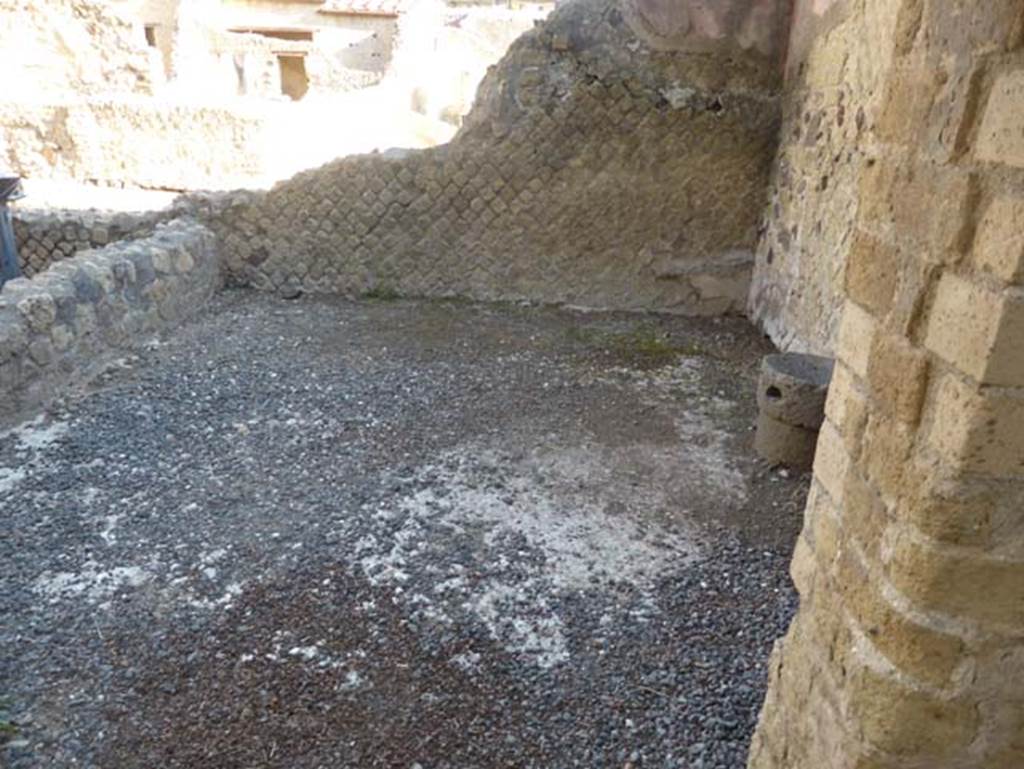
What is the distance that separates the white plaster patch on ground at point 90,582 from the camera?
2.52 m

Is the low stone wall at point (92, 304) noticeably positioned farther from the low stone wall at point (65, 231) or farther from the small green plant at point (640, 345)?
the small green plant at point (640, 345)

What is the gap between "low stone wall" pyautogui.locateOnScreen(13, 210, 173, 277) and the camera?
5926mm

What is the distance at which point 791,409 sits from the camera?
350cm

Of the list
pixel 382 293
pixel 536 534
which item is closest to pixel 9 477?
pixel 536 534

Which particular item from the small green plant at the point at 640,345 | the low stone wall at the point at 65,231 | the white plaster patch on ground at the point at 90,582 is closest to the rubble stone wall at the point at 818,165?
the small green plant at the point at 640,345

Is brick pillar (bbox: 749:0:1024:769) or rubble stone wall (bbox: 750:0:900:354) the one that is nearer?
brick pillar (bbox: 749:0:1024:769)

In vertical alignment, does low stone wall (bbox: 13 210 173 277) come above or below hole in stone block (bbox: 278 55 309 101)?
below

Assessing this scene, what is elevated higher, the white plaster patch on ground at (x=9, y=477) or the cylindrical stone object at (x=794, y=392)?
the cylindrical stone object at (x=794, y=392)

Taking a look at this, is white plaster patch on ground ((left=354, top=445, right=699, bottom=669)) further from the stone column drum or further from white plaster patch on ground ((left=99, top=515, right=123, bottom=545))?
white plaster patch on ground ((left=99, top=515, right=123, bottom=545))

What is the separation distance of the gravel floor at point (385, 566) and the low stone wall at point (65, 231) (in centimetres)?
187

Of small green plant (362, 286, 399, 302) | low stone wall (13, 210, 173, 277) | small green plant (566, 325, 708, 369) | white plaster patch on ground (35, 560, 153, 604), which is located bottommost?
small green plant (362, 286, 399, 302)

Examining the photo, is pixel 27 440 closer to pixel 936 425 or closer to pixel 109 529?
pixel 109 529

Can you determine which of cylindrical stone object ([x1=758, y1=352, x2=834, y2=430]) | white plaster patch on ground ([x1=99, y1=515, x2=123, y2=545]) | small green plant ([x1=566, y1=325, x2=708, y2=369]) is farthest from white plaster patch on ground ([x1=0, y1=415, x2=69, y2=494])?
cylindrical stone object ([x1=758, y1=352, x2=834, y2=430])

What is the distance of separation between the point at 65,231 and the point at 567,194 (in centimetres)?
409
